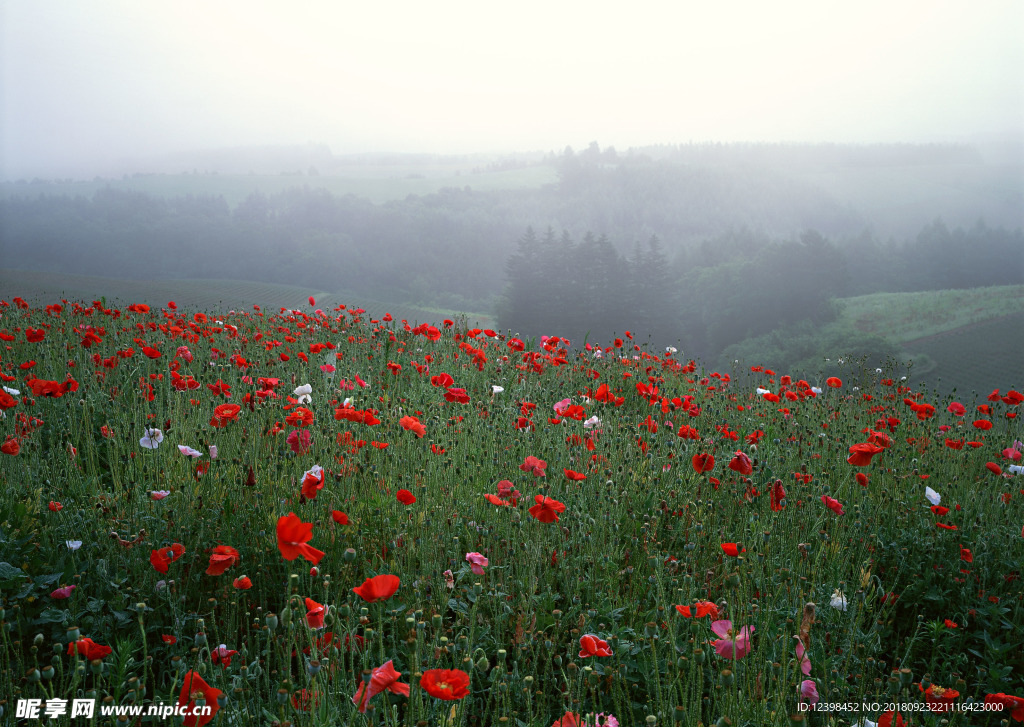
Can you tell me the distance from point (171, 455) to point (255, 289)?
23377 millimetres

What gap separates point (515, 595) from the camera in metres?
2.59

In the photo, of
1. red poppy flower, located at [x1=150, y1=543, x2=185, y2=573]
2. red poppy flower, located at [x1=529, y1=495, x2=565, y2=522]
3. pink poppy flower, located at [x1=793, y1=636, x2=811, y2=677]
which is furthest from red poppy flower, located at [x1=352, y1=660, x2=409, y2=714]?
pink poppy flower, located at [x1=793, y1=636, x2=811, y2=677]

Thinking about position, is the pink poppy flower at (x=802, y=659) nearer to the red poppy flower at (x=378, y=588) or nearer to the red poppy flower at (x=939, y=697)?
the red poppy flower at (x=939, y=697)

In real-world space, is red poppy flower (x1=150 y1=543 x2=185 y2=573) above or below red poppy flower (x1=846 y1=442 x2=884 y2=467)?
below

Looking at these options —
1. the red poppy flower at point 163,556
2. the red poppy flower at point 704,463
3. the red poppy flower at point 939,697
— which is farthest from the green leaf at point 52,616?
the red poppy flower at point 939,697

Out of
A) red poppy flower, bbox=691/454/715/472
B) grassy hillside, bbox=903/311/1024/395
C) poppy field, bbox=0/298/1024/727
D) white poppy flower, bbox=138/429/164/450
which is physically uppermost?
white poppy flower, bbox=138/429/164/450

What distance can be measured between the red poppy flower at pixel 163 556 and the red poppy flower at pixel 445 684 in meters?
1.13

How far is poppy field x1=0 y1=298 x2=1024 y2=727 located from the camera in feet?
5.73

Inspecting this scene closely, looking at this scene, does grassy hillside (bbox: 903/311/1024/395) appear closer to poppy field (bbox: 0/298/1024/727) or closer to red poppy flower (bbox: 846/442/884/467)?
poppy field (bbox: 0/298/1024/727)

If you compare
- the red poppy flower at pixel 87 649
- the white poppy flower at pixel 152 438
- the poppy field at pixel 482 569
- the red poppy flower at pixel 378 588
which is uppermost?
the red poppy flower at pixel 378 588

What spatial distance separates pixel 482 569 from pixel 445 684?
81 cm

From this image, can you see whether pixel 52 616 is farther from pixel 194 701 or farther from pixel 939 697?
pixel 939 697

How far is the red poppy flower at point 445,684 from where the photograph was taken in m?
1.26

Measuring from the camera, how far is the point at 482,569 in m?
2.11
